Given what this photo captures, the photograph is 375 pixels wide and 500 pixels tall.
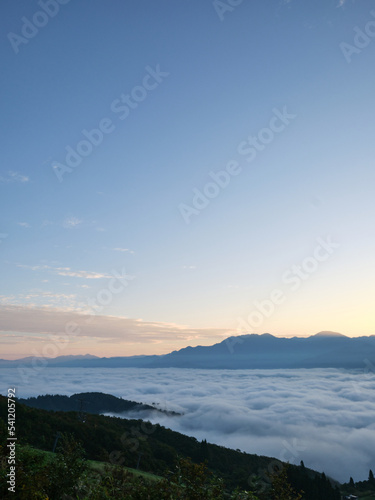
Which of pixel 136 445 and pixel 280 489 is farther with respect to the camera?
pixel 136 445

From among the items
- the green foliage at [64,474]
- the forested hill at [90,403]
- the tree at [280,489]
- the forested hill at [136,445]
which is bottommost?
the forested hill at [90,403]

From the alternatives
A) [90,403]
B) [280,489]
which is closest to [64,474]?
[280,489]

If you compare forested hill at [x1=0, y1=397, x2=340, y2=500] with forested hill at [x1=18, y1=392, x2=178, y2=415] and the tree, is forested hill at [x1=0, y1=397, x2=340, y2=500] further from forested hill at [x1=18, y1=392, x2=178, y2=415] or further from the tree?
forested hill at [x1=18, y1=392, x2=178, y2=415]

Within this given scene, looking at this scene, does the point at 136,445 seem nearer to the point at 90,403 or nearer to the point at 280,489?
the point at 280,489

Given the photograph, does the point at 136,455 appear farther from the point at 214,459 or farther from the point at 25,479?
the point at 25,479

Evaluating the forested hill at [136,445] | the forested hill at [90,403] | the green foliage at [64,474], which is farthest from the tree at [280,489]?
the forested hill at [90,403]

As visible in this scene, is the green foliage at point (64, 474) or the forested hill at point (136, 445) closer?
the green foliage at point (64, 474)

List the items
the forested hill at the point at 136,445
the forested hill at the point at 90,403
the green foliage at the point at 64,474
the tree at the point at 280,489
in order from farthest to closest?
the forested hill at the point at 90,403, the forested hill at the point at 136,445, the tree at the point at 280,489, the green foliage at the point at 64,474

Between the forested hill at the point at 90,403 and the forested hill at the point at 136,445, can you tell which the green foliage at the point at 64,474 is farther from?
the forested hill at the point at 90,403

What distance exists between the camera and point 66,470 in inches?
502

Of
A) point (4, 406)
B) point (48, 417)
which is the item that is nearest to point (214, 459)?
point (48, 417)

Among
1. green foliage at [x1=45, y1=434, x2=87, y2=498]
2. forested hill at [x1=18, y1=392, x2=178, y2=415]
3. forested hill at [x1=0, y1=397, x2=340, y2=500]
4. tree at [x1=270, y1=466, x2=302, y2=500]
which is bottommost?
forested hill at [x1=18, y1=392, x2=178, y2=415]

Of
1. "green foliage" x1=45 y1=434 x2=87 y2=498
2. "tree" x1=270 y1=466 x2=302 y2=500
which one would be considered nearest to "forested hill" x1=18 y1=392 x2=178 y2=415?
"green foliage" x1=45 y1=434 x2=87 y2=498

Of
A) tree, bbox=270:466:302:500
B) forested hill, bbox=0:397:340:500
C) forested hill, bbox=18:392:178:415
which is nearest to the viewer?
tree, bbox=270:466:302:500
